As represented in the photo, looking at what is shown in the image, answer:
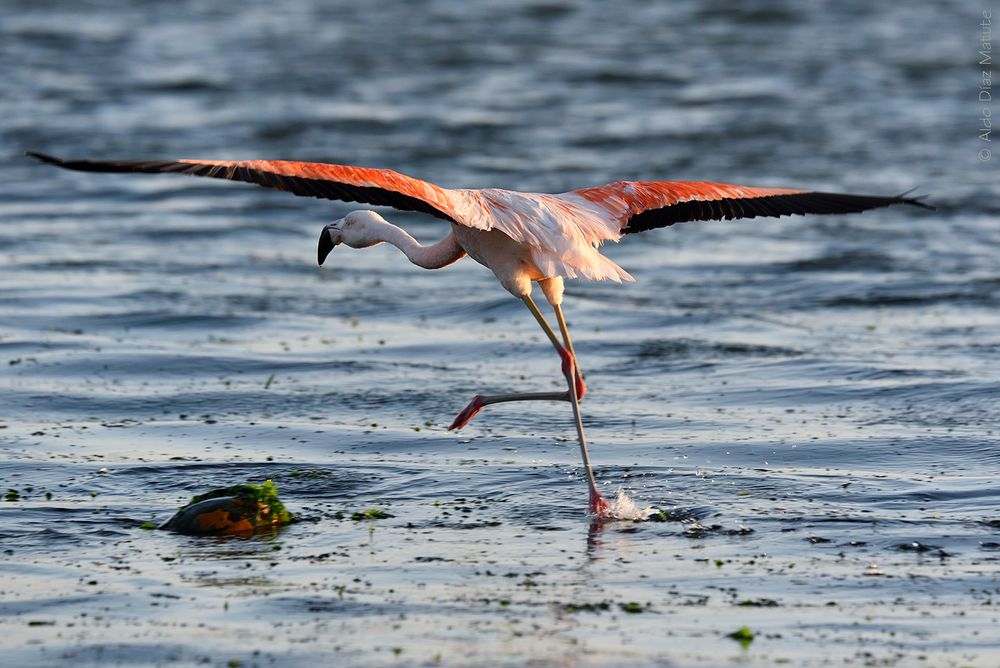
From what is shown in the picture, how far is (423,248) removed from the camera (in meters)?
8.50

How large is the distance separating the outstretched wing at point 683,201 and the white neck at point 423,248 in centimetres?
75

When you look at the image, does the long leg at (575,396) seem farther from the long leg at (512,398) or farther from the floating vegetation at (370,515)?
the floating vegetation at (370,515)

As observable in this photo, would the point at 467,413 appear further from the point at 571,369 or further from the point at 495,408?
the point at 495,408

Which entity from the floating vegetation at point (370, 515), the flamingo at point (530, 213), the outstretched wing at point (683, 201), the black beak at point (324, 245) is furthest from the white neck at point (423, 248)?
the floating vegetation at point (370, 515)

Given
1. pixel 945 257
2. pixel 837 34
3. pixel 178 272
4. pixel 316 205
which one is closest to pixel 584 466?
pixel 178 272

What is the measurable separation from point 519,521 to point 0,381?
4588mm

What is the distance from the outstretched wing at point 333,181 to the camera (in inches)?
276

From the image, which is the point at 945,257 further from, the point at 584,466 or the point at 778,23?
the point at 778,23

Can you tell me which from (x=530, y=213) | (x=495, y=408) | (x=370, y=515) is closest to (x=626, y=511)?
(x=370, y=515)

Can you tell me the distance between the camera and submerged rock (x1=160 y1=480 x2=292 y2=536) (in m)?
7.18

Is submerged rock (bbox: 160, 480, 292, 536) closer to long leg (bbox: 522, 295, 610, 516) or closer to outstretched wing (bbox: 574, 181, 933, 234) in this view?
long leg (bbox: 522, 295, 610, 516)

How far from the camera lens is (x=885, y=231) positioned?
1705 cm

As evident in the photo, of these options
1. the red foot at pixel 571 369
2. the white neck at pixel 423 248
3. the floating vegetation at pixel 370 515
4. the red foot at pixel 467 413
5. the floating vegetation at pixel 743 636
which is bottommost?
the floating vegetation at pixel 743 636

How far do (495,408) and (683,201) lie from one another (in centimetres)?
218
